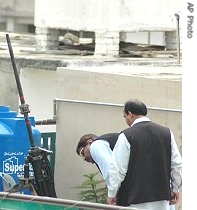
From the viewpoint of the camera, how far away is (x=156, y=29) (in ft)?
45.8

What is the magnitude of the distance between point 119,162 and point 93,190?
6.00 feet

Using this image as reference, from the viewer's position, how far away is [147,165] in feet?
23.7

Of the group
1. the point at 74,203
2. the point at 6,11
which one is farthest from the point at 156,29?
the point at 6,11

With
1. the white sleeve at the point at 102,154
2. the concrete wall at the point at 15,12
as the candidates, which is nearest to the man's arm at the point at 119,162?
the white sleeve at the point at 102,154

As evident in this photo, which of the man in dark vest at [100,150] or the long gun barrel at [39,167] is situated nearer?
the man in dark vest at [100,150]

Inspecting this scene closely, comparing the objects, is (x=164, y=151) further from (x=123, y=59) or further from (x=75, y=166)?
(x=123, y=59)

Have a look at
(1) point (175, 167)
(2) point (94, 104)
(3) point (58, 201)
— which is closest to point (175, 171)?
(1) point (175, 167)

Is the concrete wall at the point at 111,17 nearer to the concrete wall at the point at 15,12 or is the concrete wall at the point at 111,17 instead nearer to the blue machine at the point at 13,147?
the blue machine at the point at 13,147

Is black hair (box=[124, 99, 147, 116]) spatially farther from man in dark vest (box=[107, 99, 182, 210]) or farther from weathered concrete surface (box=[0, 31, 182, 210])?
weathered concrete surface (box=[0, 31, 182, 210])

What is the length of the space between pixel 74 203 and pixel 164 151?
1.16 metres

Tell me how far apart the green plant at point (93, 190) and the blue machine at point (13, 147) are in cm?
70

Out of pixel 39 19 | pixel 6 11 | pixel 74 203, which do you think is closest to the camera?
pixel 74 203

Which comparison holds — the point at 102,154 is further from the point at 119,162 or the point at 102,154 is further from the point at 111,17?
the point at 111,17

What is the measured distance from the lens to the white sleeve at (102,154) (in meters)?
7.47
